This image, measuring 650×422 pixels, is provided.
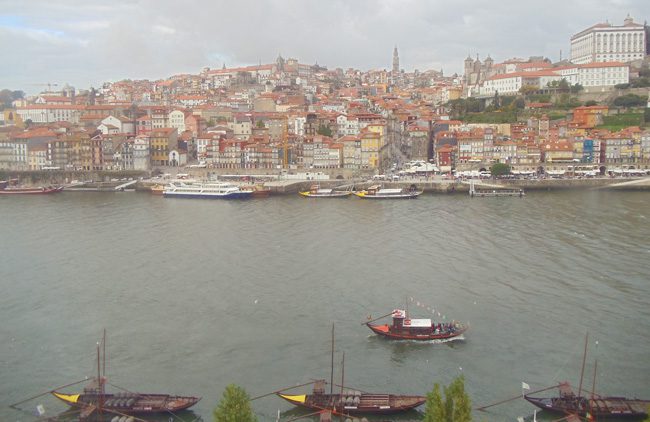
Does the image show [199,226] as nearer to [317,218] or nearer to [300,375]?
[317,218]

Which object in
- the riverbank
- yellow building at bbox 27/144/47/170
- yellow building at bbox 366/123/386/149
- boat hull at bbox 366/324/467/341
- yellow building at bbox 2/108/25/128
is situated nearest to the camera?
boat hull at bbox 366/324/467/341

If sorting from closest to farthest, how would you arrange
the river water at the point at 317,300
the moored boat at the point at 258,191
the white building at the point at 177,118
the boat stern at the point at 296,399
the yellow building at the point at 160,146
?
the boat stern at the point at 296,399 → the river water at the point at 317,300 → the moored boat at the point at 258,191 → the yellow building at the point at 160,146 → the white building at the point at 177,118

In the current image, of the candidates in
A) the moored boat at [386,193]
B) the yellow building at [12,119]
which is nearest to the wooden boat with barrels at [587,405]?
the moored boat at [386,193]

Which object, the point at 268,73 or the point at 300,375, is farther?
the point at 268,73

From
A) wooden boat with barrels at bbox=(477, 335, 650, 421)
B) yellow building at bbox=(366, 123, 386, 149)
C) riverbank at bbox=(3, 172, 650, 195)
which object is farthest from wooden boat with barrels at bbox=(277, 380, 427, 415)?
yellow building at bbox=(366, 123, 386, 149)

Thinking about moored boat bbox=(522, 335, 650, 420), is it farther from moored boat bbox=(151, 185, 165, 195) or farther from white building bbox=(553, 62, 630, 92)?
white building bbox=(553, 62, 630, 92)

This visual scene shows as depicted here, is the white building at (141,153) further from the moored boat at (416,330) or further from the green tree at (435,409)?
the green tree at (435,409)

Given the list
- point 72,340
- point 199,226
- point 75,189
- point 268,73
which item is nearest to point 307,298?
point 72,340
